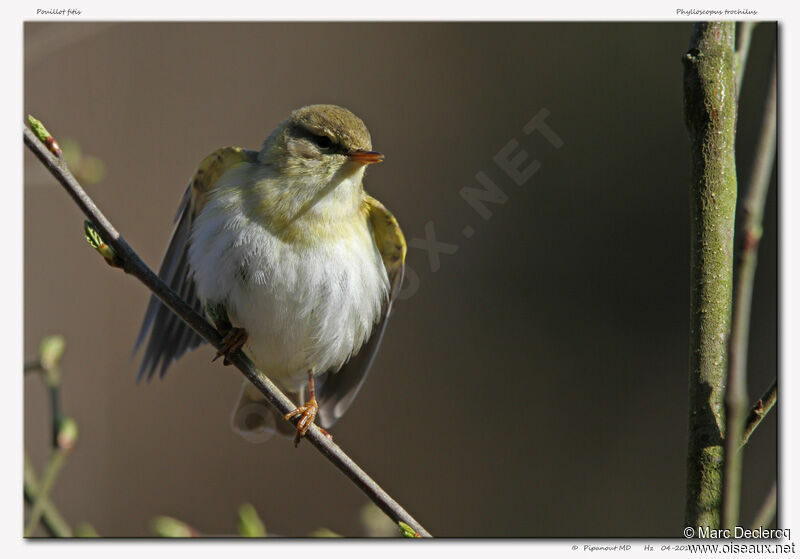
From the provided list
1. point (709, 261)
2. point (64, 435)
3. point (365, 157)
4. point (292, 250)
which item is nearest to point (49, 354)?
point (64, 435)

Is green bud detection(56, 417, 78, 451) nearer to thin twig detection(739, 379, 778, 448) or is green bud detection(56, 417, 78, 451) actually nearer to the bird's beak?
the bird's beak

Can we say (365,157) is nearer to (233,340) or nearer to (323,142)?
(323,142)

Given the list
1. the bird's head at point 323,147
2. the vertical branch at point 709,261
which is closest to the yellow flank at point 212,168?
the bird's head at point 323,147

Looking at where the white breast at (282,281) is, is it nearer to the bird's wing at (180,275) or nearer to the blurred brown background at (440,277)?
the bird's wing at (180,275)

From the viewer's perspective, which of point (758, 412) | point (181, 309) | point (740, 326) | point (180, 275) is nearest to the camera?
point (740, 326)

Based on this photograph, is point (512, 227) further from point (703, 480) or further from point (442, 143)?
point (703, 480)

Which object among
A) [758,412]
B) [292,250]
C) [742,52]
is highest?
[742,52]

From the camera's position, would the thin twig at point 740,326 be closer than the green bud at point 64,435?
Yes
